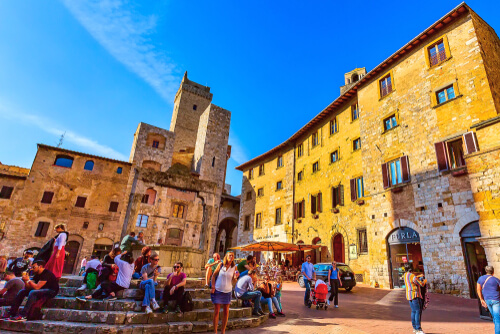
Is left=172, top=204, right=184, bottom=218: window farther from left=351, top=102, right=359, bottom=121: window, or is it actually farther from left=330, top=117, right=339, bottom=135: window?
left=351, top=102, right=359, bottom=121: window

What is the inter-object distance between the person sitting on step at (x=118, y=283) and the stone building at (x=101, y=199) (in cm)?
767


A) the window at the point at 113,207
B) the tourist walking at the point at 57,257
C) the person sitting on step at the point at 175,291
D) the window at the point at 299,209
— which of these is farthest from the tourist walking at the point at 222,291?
the window at the point at 113,207

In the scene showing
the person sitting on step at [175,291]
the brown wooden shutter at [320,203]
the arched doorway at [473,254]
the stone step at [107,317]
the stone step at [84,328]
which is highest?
the brown wooden shutter at [320,203]

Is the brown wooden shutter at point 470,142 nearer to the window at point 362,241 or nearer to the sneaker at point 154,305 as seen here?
the window at point 362,241

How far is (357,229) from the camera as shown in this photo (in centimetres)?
1634

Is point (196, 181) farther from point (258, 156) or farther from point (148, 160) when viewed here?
point (148, 160)

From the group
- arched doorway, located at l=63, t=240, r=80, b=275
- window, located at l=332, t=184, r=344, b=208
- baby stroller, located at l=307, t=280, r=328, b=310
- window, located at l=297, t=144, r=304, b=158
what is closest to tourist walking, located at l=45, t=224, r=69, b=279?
baby stroller, located at l=307, t=280, r=328, b=310

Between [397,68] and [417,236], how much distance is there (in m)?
9.97

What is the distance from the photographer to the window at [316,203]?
20000 millimetres

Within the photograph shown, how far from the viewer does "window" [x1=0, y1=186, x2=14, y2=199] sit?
21.1 meters

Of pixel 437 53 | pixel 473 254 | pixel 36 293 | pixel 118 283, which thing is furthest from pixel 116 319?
pixel 437 53

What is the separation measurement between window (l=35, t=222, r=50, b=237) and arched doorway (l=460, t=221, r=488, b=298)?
27.5 meters

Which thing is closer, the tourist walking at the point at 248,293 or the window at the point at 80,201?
the tourist walking at the point at 248,293

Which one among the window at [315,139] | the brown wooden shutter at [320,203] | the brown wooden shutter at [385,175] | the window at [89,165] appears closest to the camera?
the brown wooden shutter at [385,175]
